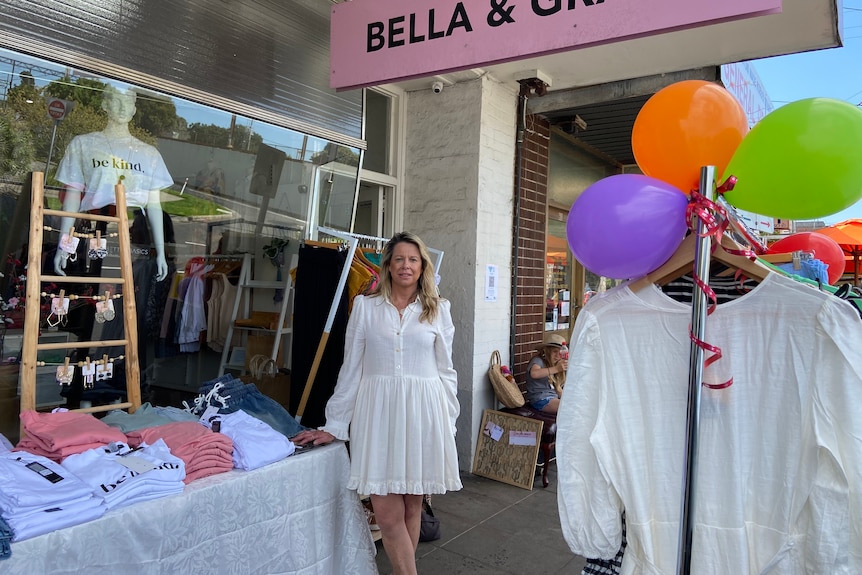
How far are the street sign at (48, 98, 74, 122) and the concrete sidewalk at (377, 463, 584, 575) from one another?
113 inches

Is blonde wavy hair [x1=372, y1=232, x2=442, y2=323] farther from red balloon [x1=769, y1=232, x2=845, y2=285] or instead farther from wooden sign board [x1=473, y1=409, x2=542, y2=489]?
wooden sign board [x1=473, y1=409, x2=542, y2=489]

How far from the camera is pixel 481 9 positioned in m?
2.63

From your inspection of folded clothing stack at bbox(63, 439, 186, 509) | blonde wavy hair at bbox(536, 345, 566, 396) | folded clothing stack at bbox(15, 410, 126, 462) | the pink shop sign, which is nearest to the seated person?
blonde wavy hair at bbox(536, 345, 566, 396)

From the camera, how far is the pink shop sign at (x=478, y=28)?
2.28 m

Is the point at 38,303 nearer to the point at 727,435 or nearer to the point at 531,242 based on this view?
the point at 727,435

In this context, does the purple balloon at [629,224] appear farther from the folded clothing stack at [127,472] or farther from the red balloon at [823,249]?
the folded clothing stack at [127,472]

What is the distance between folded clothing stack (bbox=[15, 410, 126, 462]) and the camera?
2.14m

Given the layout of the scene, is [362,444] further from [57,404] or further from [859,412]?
[859,412]

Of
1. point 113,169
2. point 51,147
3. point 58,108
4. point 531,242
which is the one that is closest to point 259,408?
point 113,169

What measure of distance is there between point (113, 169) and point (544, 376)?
349 centimetres

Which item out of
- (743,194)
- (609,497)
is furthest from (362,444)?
(743,194)

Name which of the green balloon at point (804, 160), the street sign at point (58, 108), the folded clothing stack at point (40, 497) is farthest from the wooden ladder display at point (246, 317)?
the green balloon at point (804, 160)

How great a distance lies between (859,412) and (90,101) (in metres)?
3.35

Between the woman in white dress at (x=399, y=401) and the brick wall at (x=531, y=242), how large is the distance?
2.57 m
